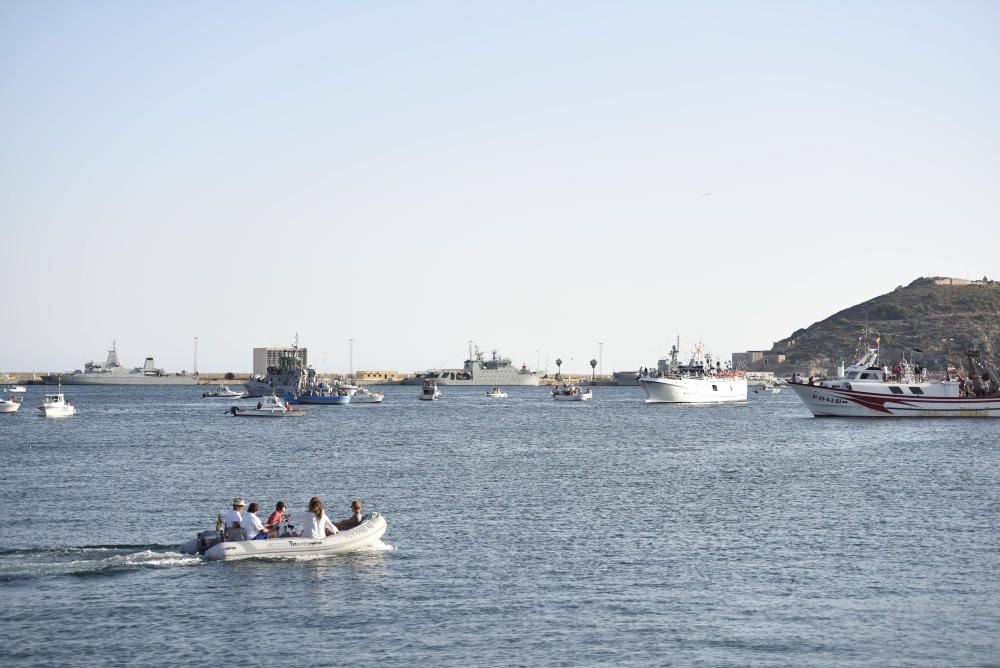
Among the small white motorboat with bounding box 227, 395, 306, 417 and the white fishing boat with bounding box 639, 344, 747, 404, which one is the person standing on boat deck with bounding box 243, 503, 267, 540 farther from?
the white fishing boat with bounding box 639, 344, 747, 404

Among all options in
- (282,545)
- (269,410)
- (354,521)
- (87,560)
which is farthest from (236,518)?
(269,410)

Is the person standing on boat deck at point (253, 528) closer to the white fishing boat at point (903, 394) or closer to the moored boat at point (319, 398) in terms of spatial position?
the white fishing boat at point (903, 394)

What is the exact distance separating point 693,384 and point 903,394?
65.3 meters

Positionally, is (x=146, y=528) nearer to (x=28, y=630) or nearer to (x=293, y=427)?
(x=28, y=630)

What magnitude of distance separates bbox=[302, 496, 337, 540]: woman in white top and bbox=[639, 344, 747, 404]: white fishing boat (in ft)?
459

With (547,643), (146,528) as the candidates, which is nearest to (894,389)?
(146,528)

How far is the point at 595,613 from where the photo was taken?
2997 cm

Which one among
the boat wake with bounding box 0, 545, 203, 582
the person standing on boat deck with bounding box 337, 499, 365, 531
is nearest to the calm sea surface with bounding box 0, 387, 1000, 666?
the boat wake with bounding box 0, 545, 203, 582

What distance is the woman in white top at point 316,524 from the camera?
38312 mm

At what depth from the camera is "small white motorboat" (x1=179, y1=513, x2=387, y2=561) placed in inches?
1467

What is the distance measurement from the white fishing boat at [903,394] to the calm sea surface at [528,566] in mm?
36238

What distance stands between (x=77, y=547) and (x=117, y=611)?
9.85m

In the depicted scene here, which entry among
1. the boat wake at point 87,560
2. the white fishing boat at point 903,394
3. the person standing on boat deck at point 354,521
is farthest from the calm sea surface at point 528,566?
the white fishing boat at point 903,394

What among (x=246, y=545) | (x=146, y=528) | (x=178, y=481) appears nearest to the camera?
(x=246, y=545)
